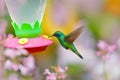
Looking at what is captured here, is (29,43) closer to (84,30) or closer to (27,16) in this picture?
(27,16)

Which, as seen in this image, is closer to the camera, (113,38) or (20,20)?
(20,20)

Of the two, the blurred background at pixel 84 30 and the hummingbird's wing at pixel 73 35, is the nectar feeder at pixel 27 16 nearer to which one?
the hummingbird's wing at pixel 73 35

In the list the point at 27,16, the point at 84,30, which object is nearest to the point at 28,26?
the point at 27,16

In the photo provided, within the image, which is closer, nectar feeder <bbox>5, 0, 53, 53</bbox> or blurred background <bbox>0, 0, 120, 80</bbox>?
nectar feeder <bbox>5, 0, 53, 53</bbox>

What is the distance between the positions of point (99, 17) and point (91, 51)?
0.12 meters

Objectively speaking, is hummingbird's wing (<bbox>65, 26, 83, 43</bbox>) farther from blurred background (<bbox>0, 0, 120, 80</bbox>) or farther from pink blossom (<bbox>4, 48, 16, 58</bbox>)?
blurred background (<bbox>0, 0, 120, 80</bbox>)

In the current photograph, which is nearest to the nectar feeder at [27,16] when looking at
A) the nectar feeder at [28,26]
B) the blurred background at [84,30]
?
the nectar feeder at [28,26]

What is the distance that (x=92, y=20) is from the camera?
Result: 1.46 meters

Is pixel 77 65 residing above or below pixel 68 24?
below

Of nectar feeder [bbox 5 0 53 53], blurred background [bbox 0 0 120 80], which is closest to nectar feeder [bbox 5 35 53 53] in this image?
nectar feeder [bbox 5 0 53 53]

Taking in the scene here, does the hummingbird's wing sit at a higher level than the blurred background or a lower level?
higher

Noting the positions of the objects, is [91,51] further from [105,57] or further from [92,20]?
[105,57]

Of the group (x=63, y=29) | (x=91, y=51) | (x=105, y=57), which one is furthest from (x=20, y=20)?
(x=91, y=51)

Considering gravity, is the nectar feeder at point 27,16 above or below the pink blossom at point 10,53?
above
